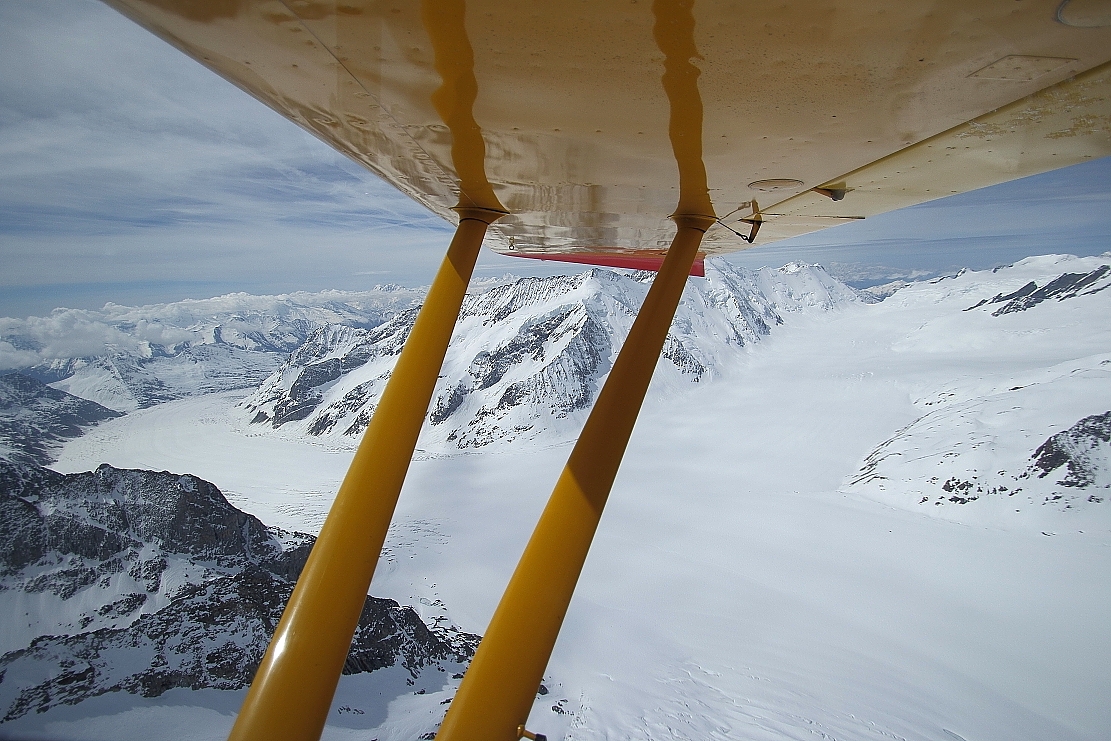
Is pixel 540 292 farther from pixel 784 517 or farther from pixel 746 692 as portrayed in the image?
pixel 746 692

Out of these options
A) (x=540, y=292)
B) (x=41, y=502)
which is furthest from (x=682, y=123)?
(x=540, y=292)

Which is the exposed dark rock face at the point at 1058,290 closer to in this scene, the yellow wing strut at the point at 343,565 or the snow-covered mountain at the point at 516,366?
the snow-covered mountain at the point at 516,366

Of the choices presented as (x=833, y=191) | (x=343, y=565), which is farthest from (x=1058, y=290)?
(x=343, y=565)

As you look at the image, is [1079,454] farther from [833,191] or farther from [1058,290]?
[1058,290]

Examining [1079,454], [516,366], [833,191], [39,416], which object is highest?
[516,366]

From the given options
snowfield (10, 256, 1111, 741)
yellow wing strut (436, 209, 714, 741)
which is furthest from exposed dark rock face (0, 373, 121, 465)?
yellow wing strut (436, 209, 714, 741)

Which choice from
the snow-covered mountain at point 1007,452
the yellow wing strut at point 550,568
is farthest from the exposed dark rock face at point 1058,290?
the yellow wing strut at point 550,568
